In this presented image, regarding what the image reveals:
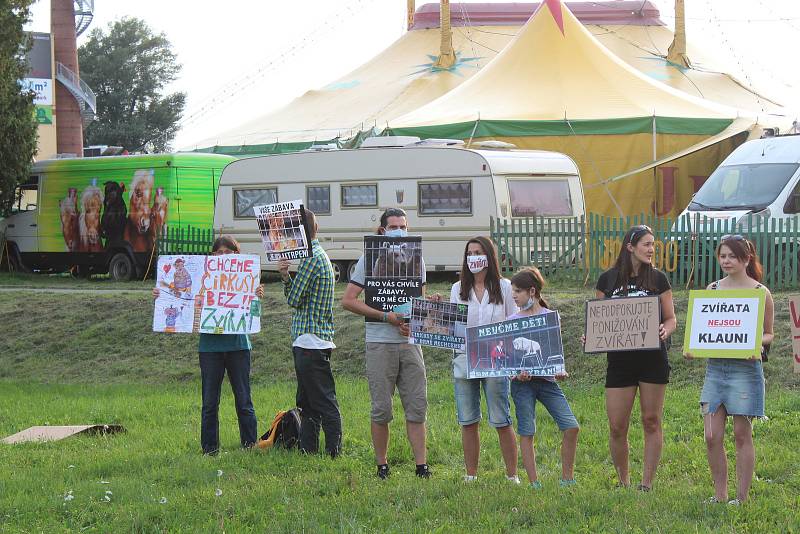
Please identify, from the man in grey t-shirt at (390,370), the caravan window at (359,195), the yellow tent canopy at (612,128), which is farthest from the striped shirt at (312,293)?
the yellow tent canopy at (612,128)

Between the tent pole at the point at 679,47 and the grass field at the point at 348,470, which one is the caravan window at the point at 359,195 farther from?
the tent pole at the point at 679,47

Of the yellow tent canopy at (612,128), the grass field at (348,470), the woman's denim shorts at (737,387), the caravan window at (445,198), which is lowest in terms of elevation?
the grass field at (348,470)

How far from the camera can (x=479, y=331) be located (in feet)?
24.7

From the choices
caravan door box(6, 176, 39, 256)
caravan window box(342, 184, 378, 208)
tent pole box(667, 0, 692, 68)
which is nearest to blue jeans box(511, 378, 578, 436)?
caravan window box(342, 184, 378, 208)

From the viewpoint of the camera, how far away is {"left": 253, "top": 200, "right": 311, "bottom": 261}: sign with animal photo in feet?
27.7

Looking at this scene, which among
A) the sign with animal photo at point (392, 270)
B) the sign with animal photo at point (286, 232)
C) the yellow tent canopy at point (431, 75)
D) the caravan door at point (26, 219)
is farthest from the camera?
the yellow tent canopy at point (431, 75)

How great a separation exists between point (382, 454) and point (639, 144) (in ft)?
59.0

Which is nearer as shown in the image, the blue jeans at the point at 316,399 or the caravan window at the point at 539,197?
the blue jeans at the point at 316,399

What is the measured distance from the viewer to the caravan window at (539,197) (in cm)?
2073

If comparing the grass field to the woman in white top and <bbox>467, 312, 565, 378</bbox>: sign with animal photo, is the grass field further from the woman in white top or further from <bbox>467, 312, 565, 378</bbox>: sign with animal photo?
<bbox>467, 312, 565, 378</bbox>: sign with animal photo

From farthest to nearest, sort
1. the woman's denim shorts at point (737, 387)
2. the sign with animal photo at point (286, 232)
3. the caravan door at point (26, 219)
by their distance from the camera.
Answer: the caravan door at point (26, 219), the sign with animal photo at point (286, 232), the woman's denim shorts at point (737, 387)

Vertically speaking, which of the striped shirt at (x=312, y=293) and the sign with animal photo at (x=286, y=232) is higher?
the sign with animal photo at (x=286, y=232)

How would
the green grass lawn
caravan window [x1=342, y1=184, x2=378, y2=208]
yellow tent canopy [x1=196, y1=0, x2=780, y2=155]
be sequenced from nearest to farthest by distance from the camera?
the green grass lawn
caravan window [x1=342, y1=184, x2=378, y2=208]
yellow tent canopy [x1=196, y1=0, x2=780, y2=155]

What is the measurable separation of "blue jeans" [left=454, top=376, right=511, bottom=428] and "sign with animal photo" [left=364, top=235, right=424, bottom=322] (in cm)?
72
